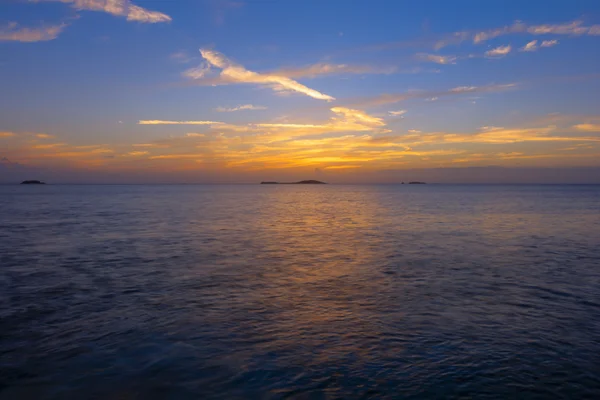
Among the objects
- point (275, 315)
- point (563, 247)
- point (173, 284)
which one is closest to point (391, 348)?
point (275, 315)

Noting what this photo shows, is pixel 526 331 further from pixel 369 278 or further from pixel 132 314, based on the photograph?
pixel 132 314

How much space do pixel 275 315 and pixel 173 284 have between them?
701 cm

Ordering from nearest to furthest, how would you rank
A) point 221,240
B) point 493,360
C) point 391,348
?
point 493,360 → point 391,348 → point 221,240

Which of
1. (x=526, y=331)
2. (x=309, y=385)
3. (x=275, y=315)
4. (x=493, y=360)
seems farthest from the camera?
(x=275, y=315)

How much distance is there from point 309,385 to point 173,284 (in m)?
11.9

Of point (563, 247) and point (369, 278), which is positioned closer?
point (369, 278)

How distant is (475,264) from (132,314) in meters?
19.4

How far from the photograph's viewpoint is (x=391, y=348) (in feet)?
40.0

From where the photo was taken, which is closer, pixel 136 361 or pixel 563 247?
pixel 136 361

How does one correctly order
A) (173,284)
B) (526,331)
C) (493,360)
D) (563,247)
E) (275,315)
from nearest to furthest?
(493,360)
(526,331)
(275,315)
(173,284)
(563,247)

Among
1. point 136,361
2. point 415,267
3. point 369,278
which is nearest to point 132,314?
point 136,361

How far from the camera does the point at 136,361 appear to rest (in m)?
11.4

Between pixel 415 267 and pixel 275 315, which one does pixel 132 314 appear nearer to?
pixel 275 315

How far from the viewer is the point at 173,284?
20.2 m
